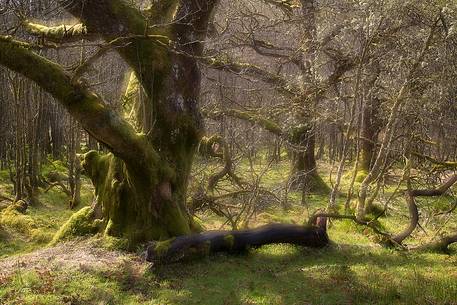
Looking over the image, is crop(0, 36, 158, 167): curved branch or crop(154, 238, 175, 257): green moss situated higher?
crop(0, 36, 158, 167): curved branch

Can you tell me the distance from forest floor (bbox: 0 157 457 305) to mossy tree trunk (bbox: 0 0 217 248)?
92 centimetres

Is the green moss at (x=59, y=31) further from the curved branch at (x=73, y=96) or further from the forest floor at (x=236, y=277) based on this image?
the forest floor at (x=236, y=277)

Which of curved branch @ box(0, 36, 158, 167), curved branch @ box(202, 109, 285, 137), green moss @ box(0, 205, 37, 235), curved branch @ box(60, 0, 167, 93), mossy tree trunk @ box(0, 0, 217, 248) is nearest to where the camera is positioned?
curved branch @ box(0, 36, 158, 167)

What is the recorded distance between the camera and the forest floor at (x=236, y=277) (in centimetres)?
805

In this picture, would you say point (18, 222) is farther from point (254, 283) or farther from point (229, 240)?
point (254, 283)

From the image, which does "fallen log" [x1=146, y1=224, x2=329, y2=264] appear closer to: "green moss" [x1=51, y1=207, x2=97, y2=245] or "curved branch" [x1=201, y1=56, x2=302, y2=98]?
"green moss" [x1=51, y1=207, x2=97, y2=245]

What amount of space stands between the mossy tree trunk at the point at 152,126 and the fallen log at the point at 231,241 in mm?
768

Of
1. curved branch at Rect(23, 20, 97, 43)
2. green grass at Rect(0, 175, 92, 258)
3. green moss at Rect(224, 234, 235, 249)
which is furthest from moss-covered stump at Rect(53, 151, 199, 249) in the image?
curved branch at Rect(23, 20, 97, 43)

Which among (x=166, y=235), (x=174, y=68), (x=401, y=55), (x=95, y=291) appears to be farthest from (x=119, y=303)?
(x=401, y=55)

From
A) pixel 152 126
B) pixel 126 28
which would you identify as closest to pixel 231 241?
pixel 152 126

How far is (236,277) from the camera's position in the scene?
9234mm

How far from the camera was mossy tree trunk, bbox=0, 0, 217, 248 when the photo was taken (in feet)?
31.8

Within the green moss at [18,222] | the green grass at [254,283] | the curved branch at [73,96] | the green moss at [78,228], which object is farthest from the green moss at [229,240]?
the green moss at [18,222]

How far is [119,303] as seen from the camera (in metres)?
7.98
